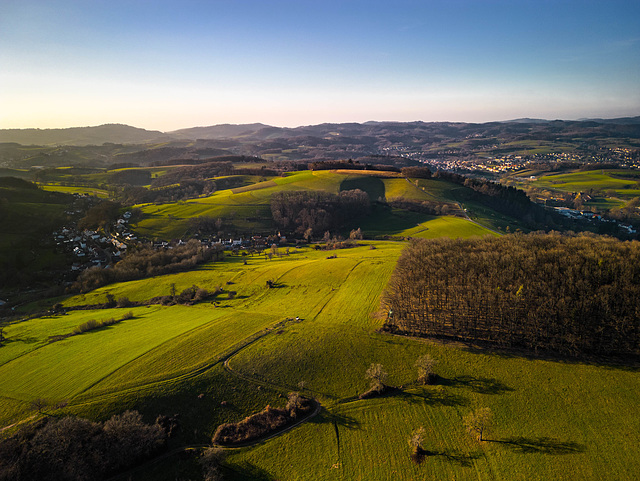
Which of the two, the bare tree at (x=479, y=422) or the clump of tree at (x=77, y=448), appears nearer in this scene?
the clump of tree at (x=77, y=448)

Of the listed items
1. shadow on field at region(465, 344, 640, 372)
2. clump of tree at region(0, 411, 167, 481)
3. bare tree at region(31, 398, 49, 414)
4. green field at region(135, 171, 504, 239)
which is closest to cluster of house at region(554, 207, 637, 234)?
green field at region(135, 171, 504, 239)

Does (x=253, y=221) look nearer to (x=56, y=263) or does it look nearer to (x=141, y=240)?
(x=141, y=240)

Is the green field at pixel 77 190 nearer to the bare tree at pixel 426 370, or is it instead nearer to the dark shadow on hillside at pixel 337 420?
the dark shadow on hillside at pixel 337 420

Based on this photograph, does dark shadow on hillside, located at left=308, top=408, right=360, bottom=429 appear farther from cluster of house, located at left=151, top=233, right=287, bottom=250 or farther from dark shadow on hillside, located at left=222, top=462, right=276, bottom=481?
cluster of house, located at left=151, top=233, right=287, bottom=250

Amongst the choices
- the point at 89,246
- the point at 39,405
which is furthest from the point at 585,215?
the point at 89,246

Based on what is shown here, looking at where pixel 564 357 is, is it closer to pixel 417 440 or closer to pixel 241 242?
pixel 417 440

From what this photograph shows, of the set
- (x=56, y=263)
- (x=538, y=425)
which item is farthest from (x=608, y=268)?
(x=56, y=263)

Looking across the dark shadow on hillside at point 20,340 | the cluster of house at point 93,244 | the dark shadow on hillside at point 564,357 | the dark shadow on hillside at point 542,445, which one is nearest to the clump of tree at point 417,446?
the dark shadow on hillside at point 542,445
